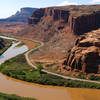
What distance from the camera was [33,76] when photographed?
46125mm

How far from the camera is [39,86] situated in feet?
139

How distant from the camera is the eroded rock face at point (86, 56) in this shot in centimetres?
4462

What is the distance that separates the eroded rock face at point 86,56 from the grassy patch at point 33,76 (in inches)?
193

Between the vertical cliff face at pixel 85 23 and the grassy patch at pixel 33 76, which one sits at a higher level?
the vertical cliff face at pixel 85 23

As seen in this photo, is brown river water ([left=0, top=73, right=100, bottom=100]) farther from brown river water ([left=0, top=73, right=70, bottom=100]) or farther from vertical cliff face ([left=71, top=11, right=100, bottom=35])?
vertical cliff face ([left=71, top=11, right=100, bottom=35])

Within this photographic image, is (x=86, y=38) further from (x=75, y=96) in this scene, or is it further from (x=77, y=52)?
(x=75, y=96)

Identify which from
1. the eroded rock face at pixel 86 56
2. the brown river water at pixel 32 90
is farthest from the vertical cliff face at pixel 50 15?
the brown river water at pixel 32 90

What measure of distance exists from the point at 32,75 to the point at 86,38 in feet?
56.1

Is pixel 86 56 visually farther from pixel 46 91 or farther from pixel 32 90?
pixel 32 90

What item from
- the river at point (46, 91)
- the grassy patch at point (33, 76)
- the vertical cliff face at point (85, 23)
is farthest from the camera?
the vertical cliff face at point (85, 23)

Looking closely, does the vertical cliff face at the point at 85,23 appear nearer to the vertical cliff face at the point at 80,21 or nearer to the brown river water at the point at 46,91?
the vertical cliff face at the point at 80,21

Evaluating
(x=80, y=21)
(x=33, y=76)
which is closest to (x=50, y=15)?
(x=80, y=21)

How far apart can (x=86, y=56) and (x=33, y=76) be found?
1348 cm

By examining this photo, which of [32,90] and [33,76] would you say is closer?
[32,90]
